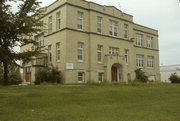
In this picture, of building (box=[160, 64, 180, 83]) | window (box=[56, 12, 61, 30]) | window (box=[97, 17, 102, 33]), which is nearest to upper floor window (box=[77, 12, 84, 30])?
window (box=[56, 12, 61, 30])

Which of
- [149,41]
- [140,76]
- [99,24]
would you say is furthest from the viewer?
[149,41]

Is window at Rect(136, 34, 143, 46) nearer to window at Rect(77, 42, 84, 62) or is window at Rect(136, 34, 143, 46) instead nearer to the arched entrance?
the arched entrance

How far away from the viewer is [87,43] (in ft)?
113

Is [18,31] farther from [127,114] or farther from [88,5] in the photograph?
[88,5]

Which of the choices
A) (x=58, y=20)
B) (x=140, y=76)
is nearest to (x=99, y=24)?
(x=58, y=20)

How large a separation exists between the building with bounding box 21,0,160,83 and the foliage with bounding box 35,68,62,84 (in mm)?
897

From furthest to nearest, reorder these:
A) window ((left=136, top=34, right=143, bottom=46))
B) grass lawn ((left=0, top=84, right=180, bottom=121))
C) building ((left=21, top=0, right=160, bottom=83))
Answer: window ((left=136, top=34, right=143, bottom=46)), building ((left=21, top=0, right=160, bottom=83)), grass lawn ((left=0, top=84, right=180, bottom=121))

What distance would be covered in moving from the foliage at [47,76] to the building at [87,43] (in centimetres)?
90

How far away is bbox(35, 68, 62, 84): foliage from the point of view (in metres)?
30.8

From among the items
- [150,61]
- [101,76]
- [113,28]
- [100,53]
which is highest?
[113,28]

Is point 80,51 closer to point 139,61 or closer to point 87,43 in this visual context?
point 87,43

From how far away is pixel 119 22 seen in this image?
1555 inches

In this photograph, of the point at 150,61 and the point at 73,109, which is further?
the point at 150,61

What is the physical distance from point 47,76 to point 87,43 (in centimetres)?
739
